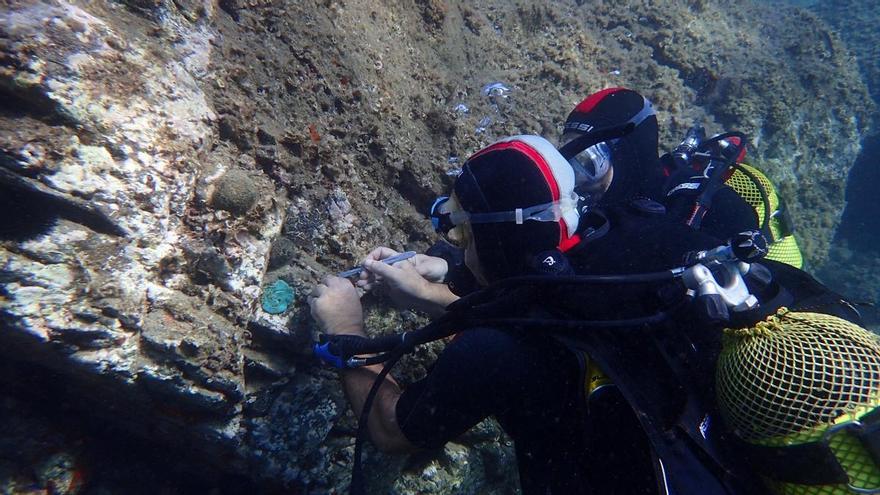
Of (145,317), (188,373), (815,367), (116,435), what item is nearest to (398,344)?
(188,373)

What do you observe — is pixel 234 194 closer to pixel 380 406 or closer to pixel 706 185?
pixel 380 406

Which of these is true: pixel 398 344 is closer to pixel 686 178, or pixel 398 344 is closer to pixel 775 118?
pixel 686 178

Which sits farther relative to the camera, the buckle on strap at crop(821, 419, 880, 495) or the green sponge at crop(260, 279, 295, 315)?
the green sponge at crop(260, 279, 295, 315)

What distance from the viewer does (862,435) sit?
1.26m

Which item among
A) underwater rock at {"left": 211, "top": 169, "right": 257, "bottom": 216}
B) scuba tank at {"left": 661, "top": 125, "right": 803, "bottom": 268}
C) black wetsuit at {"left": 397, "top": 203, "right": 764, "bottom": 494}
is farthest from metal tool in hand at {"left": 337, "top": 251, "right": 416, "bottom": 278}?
scuba tank at {"left": 661, "top": 125, "right": 803, "bottom": 268}

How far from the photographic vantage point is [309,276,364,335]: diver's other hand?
2.39 meters

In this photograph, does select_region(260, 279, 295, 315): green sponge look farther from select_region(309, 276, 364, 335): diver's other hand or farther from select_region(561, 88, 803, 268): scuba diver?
select_region(561, 88, 803, 268): scuba diver

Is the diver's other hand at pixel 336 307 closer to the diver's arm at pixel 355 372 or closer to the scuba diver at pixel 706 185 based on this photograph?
the diver's arm at pixel 355 372

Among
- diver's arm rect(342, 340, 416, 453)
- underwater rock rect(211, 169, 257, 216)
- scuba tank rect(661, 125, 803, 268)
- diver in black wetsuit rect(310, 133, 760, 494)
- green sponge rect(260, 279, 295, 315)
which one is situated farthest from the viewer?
scuba tank rect(661, 125, 803, 268)

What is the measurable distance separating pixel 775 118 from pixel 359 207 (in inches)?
322

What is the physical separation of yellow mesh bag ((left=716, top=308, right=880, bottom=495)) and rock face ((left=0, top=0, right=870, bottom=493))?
2010 mm

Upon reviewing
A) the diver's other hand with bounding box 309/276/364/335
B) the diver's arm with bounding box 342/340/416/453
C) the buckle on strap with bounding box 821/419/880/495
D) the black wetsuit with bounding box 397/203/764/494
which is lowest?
the diver's arm with bounding box 342/340/416/453

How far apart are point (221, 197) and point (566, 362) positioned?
1.94 meters

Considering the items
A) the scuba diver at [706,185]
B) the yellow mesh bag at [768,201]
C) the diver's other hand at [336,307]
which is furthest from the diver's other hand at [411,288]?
the yellow mesh bag at [768,201]
